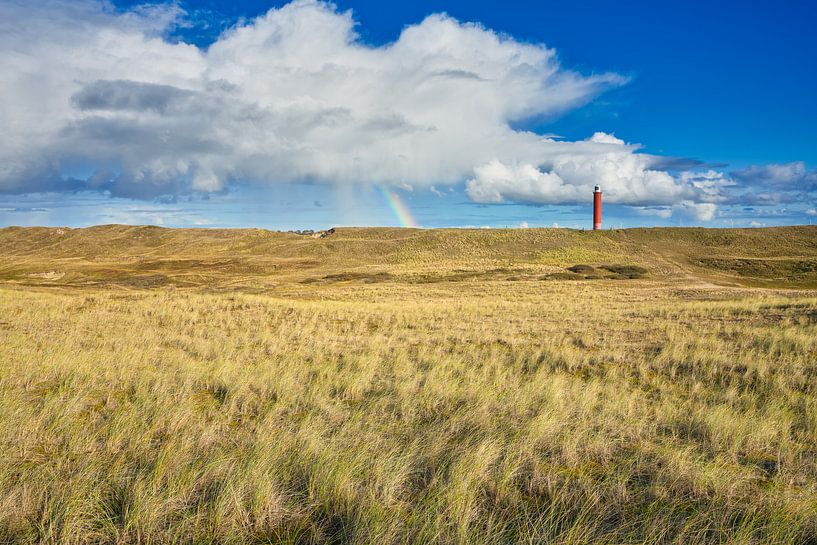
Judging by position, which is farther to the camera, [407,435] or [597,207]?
[597,207]

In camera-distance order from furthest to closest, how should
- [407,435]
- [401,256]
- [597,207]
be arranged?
[597,207] < [401,256] < [407,435]

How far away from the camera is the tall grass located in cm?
355

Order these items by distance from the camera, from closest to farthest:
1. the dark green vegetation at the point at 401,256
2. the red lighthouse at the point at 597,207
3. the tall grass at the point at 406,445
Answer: the tall grass at the point at 406,445 → the dark green vegetation at the point at 401,256 → the red lighthouse at the point at 597,207

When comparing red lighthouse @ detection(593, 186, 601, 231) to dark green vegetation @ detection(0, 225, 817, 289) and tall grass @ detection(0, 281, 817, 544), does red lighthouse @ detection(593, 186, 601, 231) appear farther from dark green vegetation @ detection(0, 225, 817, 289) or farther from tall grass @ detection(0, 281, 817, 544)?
tall grass @ detection(0, 281, 817, 544)

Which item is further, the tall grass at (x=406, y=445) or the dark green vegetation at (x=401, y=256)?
the dark green vegetation at (x=401, y=256)

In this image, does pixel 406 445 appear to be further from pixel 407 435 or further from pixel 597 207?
pixel 597 207

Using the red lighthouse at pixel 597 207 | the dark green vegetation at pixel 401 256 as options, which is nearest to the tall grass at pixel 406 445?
the dark green vegetation at pixel 401 256

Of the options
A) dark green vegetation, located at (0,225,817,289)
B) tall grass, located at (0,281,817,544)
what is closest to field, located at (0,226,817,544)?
tall grass, located at (0,281,817,544)

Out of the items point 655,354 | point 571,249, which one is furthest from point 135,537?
point 571,249

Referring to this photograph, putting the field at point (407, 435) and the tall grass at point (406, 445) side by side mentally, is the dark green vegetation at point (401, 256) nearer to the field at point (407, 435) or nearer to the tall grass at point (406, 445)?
the field at point (407, 435)

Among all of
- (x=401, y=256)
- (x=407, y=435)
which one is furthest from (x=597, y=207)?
(x=407, y=435)

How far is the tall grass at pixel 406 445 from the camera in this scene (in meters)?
3.55

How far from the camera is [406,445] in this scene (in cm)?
494

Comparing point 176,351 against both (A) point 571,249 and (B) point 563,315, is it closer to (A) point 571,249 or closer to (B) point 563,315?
(B) point 563,315
